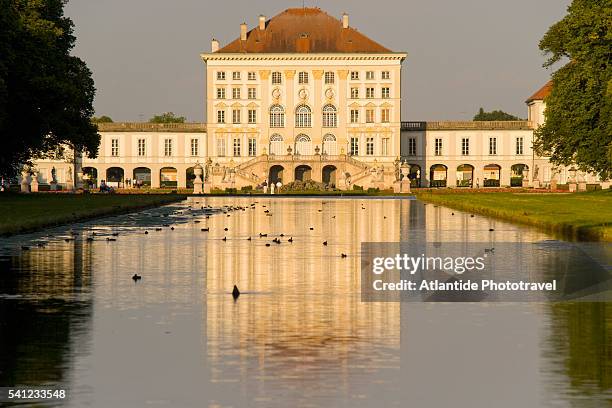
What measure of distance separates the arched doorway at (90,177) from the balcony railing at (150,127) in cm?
563

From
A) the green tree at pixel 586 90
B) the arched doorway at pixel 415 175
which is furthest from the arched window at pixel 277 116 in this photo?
the green tree at pixel 586 90

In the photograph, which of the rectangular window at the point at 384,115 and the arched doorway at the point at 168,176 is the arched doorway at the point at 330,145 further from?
the arched doorway at the point at 168,176

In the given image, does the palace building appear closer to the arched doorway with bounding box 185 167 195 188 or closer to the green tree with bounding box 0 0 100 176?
the arched doorway with bounding box 185 167 195 188

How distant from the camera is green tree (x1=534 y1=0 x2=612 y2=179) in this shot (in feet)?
207

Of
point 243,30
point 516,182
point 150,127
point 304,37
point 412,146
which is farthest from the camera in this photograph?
point 516,182

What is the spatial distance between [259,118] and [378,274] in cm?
11209

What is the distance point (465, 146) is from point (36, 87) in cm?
8029

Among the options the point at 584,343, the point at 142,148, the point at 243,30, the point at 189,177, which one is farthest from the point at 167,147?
the point at 584,343

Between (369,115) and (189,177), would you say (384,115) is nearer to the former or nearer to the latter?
(369,115)

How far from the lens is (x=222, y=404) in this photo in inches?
412

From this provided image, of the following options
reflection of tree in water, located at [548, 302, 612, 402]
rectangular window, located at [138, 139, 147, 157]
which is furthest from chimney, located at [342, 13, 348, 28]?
reflection of tree in water, located at [548, 302, 612, 402]

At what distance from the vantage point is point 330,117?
134000 millimetres

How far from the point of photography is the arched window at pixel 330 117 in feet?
439

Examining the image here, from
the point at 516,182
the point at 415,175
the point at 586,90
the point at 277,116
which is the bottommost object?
the point at 516,182
